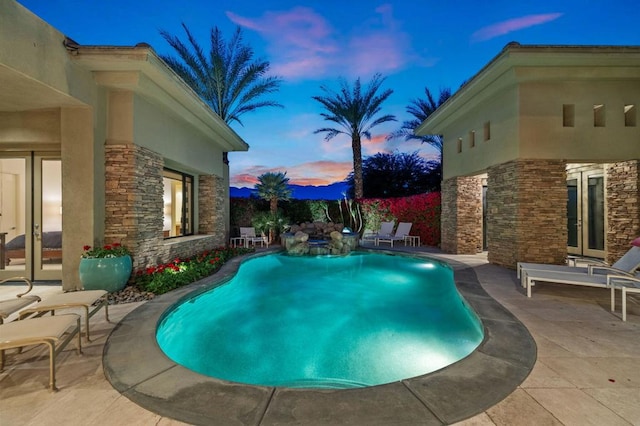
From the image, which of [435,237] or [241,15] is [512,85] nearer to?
[435,237]

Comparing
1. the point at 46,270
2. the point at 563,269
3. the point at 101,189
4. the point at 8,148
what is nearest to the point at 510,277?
the point at 563,269

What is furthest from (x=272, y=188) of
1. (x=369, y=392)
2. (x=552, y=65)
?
(x=369, y=392)

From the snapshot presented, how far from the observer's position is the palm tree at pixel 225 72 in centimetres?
1329

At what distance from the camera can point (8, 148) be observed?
592 centimetres

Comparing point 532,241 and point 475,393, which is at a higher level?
point 532,241

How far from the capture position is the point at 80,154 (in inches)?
212

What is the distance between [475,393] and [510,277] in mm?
5227

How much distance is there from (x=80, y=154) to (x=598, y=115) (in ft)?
39.8

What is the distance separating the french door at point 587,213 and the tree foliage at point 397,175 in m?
15.4

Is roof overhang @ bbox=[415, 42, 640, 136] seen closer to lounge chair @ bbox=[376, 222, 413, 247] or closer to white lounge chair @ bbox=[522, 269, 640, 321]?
white lounge chair @ bbox=[522, 269, 640, 321]

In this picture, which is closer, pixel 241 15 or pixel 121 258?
pixel 121 258

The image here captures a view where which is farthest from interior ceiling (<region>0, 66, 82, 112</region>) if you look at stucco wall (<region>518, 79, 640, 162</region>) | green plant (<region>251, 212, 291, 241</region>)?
stucco wall (<region>518, 79, 640, 162</region>)

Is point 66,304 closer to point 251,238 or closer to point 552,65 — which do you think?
point 251,238

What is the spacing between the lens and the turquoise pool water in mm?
3592
